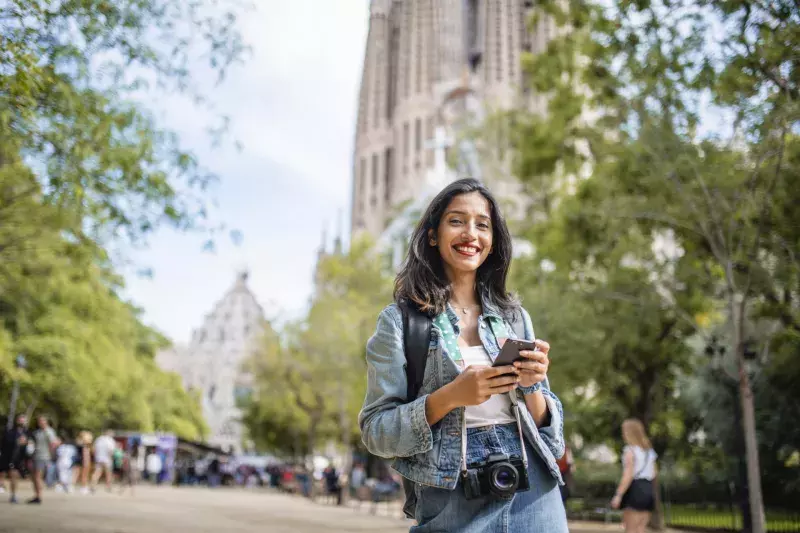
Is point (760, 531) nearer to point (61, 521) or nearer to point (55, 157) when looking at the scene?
point (61, 521)

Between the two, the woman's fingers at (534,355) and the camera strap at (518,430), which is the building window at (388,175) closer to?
the camera strap at (518,430)

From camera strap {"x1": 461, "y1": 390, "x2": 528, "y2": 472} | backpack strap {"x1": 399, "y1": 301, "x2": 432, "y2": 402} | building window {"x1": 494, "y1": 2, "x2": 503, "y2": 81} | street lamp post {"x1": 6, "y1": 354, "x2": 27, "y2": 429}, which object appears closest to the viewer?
camera strap {"x1": 461, "y1": 390, "x2": 528, "y2": 472}

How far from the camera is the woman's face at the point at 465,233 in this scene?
88.2 inches

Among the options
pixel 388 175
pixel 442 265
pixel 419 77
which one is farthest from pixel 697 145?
pixel 388 175

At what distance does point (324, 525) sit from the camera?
1378cm

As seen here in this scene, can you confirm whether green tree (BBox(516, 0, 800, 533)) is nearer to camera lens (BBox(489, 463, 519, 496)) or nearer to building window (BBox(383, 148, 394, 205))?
camera lens (BBox(489, 463, 519, 496))

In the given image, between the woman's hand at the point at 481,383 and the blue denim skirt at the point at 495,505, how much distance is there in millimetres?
184

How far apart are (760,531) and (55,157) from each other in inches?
424

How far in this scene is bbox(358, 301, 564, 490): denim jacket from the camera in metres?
1.90

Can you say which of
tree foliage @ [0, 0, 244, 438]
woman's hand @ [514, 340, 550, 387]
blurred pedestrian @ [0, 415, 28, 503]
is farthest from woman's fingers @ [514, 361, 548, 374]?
blurred pedestrian @ [0, 415, 28, 503]

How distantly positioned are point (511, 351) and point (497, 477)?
1.09 feet

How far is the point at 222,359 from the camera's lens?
73.8 metres

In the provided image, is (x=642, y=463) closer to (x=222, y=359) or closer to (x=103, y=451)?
(x=103, y=451)

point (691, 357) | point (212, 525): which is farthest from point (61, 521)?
point (691, 357)
